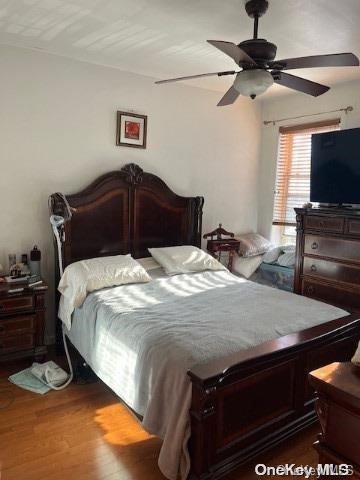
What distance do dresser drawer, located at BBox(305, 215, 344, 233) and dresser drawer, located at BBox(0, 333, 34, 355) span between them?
8.68 ft

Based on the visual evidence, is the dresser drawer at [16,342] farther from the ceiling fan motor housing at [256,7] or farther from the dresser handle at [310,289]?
the ceiling fan motor housing at [256,7]

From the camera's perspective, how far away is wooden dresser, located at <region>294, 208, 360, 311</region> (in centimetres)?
312

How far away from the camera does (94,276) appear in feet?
9.44

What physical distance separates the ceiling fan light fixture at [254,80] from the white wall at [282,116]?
209 centimetres

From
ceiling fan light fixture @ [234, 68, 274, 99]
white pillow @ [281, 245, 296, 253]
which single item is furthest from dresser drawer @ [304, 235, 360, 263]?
ceiling fan light fixture @ [234, 68, 274, 99]

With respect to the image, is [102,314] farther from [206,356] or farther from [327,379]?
[327,379]

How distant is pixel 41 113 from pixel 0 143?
17.3 inches

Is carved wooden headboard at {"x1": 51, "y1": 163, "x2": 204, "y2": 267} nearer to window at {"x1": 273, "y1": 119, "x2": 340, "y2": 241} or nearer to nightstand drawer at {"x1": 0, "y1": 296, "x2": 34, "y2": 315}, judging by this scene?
nightstand drawer at {"x1": 0, "y1": 296, "x2": 34, "y2": 315}

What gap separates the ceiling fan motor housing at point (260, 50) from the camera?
6.66ft

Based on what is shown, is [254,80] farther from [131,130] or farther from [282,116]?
[282,116]

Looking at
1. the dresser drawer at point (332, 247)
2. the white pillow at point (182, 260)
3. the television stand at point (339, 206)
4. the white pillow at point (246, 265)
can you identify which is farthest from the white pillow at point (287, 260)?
the white pillow at point (182, 260)

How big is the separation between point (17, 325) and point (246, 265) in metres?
2.44

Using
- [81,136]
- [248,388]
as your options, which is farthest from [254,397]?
[81,136]

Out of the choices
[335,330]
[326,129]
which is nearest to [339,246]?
[335,330]
